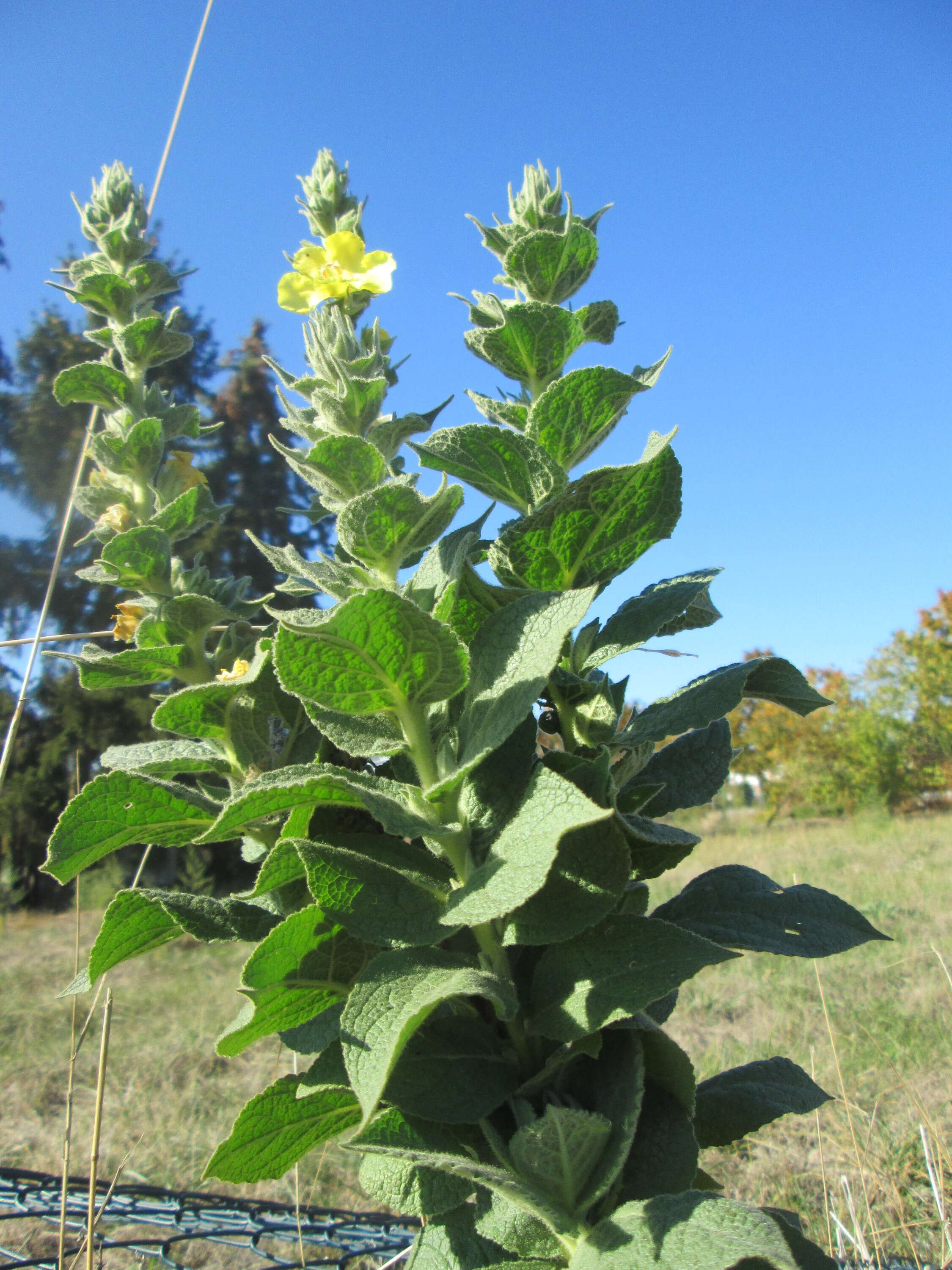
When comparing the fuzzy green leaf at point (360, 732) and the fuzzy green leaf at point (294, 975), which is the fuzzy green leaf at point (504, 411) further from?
the fuzzy green leaf at point (294, 975)

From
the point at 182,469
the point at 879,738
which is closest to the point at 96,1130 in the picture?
the point at 182,469

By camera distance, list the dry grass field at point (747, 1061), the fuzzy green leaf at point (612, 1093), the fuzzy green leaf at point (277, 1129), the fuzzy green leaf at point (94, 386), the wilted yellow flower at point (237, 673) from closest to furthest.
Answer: the fuzzy green leaf at point (612, 1093), the fuzzy green leaf at point (277, 1129), the wilted yellow flower at point (237, 673), the fuzzy green leaf at point (94, 386), the dry grass field at point (747, 1061)

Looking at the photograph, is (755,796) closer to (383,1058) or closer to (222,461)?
(222,461)

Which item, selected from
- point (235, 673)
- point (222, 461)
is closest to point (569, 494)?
point (235, 673)

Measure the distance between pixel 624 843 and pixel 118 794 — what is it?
448mm

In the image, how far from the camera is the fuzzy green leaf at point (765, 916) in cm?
66

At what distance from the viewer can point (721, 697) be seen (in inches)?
25.5

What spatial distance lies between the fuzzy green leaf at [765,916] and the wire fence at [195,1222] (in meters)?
0.71

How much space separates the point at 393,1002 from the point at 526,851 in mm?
135

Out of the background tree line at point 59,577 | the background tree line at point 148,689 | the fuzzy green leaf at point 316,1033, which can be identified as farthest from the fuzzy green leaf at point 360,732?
the background tree line at point 59,577

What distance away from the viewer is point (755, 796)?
27.5 m

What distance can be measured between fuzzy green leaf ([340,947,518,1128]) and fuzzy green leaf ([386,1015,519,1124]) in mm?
72

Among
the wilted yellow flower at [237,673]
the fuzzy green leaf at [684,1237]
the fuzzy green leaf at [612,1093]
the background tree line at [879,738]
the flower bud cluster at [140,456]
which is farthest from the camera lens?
the background tree line at [879,738]

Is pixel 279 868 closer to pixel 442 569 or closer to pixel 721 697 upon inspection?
pixel 442 569
